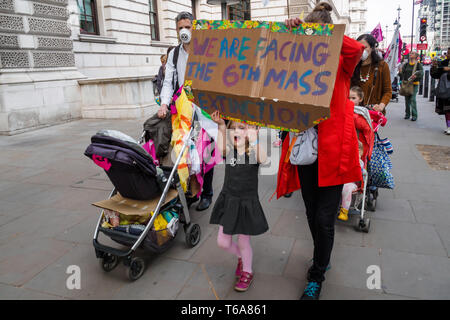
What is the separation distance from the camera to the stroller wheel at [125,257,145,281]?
9.46ft

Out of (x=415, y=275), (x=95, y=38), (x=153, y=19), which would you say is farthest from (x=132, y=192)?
(x=153, y=19)

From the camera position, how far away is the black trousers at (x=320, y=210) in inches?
99.0

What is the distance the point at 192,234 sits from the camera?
11.2ft

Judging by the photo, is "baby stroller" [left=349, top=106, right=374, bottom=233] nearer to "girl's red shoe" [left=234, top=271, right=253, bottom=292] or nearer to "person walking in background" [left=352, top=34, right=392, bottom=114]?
"person walking in background" [left=352, top=34, right=392, bottom=114]

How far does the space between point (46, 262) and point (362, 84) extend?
12.9 feet

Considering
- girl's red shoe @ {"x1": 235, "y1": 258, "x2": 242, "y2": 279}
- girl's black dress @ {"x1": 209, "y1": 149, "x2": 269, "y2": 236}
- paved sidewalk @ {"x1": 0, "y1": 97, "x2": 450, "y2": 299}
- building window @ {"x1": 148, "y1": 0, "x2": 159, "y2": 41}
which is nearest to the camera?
girl's black dress @ {"x1": 209, "y1": 149, "x2": 269, "y2": 236}

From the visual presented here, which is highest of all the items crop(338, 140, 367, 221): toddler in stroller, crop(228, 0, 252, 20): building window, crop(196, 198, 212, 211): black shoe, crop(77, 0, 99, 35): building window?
crop(228, 0, 252, 20): building window

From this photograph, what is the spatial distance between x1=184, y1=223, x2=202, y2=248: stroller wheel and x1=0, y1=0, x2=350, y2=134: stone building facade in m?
5.02

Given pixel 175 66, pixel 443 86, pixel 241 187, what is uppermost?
pixel 175 66

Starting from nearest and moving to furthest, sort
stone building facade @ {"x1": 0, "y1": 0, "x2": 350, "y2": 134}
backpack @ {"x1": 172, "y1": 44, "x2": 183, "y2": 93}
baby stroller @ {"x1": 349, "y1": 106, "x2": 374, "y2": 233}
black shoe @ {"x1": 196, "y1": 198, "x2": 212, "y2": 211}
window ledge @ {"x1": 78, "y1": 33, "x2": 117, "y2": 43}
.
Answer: baby stroller @ {"x1": 349, "y1": 106, "x2": 374, "y2": 233} < backpack @ {"x1": 172, "y1": 44, "x2": 183, "y2": 93} < black shoe @ {"x1": 196, "y1": 198, "x2": 212, "y2": 211} < stone building facade @ {"x1": 0, "y1": 0, "x2": 350, "y2": 134} < window ledge @ {"x1": 78, "y1": 33, "x2": 117, "y2": 43}

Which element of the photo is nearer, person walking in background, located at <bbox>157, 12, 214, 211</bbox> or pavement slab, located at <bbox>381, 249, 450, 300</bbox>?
pavement slab, located at <bbox>381, 249, 450, 300</bbox>

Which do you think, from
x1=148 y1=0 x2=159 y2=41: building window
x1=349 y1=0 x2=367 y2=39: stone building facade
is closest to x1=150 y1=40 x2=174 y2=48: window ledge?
x1=148 y1=0 x2=159 y2=41: building window

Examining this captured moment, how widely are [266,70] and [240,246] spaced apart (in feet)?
4.51

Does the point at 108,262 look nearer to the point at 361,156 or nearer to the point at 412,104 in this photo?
the point at 361,156
